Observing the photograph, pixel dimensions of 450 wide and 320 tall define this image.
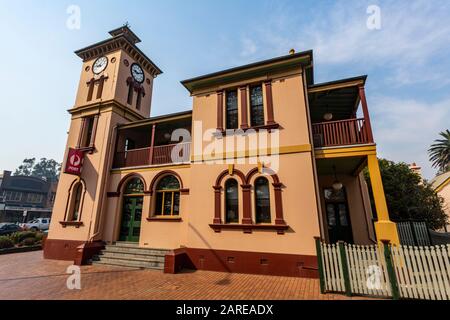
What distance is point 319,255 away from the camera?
615 cm

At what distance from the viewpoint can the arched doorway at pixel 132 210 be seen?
1129 cm

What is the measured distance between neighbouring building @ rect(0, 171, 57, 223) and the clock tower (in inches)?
1429

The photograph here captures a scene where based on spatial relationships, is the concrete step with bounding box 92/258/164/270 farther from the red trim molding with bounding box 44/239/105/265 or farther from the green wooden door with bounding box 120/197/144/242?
the green wooden door with bounding box 120/197/144/242

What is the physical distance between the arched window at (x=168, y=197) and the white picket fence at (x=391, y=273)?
7184mm

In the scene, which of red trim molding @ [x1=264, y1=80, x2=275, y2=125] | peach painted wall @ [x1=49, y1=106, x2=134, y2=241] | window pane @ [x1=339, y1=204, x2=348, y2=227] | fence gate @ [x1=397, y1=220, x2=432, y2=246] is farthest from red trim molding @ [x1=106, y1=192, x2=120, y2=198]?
fence gate @ [x1=397, y1=220, x2=432, y2=246]

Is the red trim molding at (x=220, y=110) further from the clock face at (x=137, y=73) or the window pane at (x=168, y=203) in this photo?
the clock face at (x=137, y=73)

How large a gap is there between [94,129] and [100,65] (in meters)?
4.96

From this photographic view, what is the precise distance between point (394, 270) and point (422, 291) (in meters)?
0.71

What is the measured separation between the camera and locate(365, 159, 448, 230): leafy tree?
15953mm

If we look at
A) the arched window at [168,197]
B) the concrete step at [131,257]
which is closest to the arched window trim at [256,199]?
the arched window at [168,197]

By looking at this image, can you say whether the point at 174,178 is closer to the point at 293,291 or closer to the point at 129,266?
the point at 129,266

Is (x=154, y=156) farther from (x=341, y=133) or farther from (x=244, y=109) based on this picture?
(x=341, y=133)
